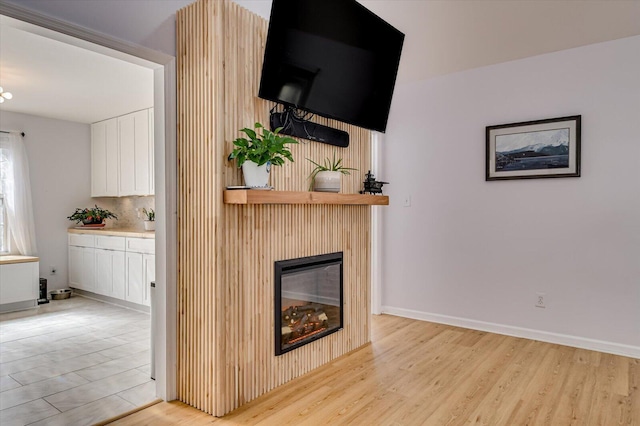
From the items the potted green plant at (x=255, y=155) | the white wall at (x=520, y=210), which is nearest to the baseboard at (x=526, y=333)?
the white wall at (x=520, y=210)

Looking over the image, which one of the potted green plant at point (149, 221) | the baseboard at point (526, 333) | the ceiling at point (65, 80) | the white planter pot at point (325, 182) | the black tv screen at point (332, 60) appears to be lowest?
the baseboard at point (526, 333)

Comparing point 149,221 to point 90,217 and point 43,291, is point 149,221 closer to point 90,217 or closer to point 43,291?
point 90,217

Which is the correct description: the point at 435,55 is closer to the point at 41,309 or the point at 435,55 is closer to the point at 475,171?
the point at 475,171

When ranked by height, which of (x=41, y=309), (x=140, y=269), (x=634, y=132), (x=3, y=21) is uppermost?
(x=3, y=21)

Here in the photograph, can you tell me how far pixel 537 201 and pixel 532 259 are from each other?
0.51 metres

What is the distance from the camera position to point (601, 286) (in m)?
3.27

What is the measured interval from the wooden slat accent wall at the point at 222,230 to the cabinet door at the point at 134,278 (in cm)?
252

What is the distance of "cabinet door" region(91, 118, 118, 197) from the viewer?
5555mm

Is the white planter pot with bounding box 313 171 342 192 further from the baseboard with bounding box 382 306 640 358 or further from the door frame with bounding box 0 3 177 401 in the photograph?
the baseboard with bounding box 382 306 640 358

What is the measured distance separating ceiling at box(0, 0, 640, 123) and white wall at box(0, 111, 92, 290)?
3.32 ft

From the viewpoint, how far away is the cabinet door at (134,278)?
182 inches

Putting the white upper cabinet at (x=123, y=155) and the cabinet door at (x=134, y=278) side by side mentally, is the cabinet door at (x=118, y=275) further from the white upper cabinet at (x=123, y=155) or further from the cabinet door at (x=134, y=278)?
the white upper cabinet at (x=123, y=155)

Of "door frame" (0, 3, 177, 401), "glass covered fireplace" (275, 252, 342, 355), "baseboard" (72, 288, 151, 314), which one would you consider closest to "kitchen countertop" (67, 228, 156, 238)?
"baseboard" (72, 288, 151, 314)

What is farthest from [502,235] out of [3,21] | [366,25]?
[3,21]
